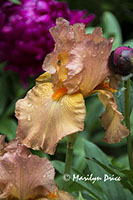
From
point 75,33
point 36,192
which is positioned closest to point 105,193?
point 36,192

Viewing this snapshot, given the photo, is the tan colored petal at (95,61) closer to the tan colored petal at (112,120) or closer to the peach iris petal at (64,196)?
the tan colored petal at (112,120)

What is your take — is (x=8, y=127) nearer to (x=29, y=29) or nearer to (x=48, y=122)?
(x=29, y=29)

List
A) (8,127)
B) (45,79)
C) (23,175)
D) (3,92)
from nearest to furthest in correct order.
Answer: (23,175) < (45,79) < (8,127) < (3,92)

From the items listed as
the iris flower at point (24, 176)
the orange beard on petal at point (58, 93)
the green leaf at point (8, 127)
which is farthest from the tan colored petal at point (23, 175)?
the green leaf at point (8, 127)

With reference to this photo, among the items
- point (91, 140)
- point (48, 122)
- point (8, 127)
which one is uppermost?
point (48, 122)

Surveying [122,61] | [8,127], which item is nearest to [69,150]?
[122,61]

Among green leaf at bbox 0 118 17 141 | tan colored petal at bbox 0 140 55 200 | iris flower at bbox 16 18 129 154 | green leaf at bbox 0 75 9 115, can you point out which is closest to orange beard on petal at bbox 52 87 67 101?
iris flower at bbox 16 18 129 154

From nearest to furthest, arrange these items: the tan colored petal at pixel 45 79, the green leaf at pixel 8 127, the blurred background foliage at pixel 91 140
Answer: the tan colored petal at pixel 45 79 → the blurred background foliage at pixel 91 140 → the green leaf at pixel 8 127
